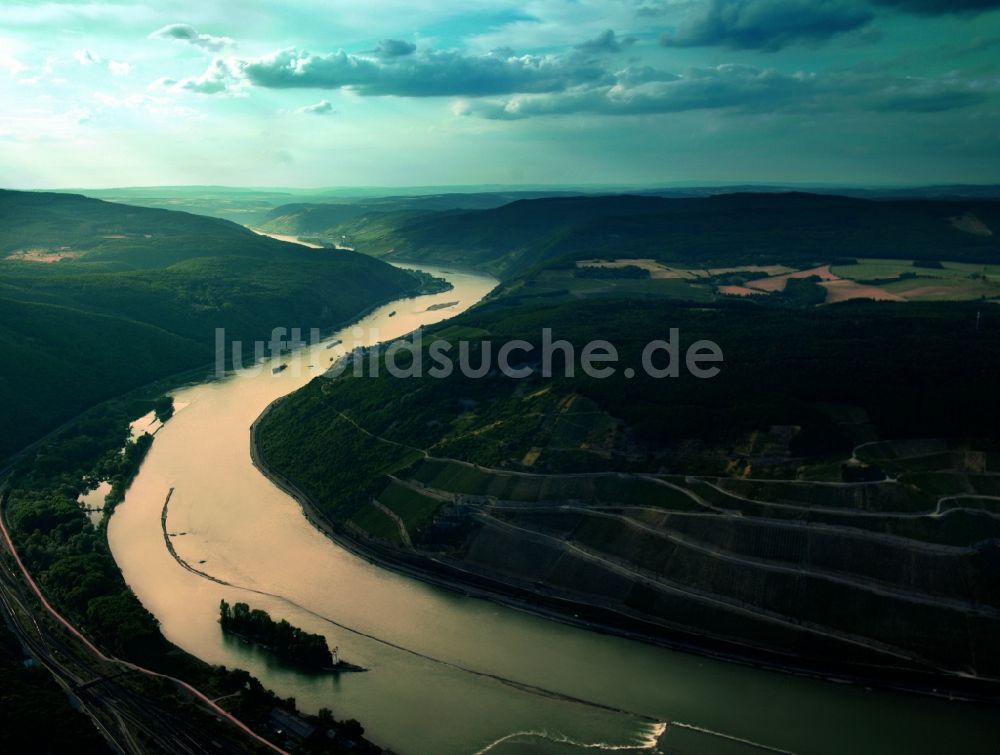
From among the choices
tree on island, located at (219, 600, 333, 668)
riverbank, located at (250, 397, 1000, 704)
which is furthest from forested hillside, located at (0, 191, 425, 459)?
riverbank, located at (250, 397, 1000, 704)

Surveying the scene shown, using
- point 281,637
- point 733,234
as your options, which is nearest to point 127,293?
point 281,637

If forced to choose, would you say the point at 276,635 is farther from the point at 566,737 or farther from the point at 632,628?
the point at 632,628

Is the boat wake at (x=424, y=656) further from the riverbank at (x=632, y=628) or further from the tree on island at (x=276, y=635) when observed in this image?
the riverbank at (x=632, y=628)

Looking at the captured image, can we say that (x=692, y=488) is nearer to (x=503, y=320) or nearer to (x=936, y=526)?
(x=936, y=526)

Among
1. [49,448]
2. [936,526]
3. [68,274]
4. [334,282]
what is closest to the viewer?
[936,526]

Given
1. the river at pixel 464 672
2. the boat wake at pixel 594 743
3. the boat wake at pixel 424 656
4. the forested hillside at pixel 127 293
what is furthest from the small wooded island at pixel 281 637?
the forested hillside at pixel 127 293

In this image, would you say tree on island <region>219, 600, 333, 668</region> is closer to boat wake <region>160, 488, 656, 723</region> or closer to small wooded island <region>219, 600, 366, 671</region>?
small wooded island <region>219, 600, 366, 671</region>

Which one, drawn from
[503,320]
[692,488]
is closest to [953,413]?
[692,488]
